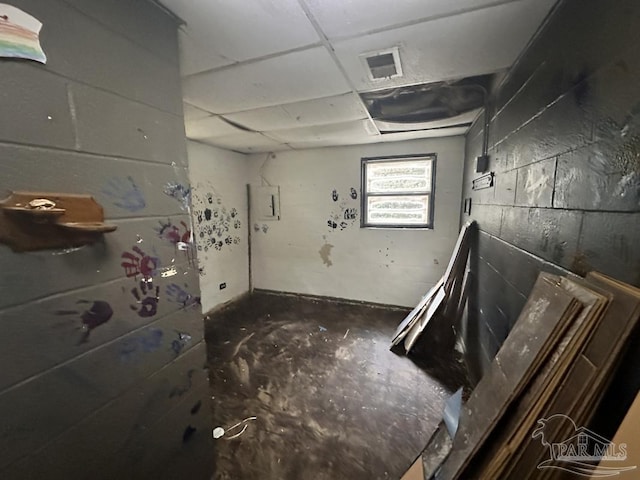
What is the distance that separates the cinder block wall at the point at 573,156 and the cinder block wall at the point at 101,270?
1.54 metres

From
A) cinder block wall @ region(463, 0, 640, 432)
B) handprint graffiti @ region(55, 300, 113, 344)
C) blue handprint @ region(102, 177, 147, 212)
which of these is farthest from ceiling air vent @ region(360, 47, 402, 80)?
handprint graffiti @ region(55, 300, 113, 344)

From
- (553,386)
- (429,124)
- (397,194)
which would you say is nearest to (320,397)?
(553,386)

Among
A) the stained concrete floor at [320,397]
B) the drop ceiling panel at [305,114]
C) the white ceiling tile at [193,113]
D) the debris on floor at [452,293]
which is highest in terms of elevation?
the drop ceiling panel at [305,114]

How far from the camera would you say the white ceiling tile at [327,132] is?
2516 millimetres

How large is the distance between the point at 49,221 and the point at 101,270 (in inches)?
8.5

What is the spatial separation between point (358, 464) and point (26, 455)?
1.52 metres

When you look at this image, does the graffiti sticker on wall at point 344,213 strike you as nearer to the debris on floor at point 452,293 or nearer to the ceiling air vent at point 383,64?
the debris on floor at point 452,293

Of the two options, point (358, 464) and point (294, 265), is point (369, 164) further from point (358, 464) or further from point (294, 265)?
point (358, 464)

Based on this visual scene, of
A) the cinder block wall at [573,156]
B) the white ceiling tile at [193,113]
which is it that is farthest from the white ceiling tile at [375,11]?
the white ceiling tile at [193,113]

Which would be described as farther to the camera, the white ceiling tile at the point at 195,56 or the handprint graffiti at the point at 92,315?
the white ceiling tile at the point at 195,56

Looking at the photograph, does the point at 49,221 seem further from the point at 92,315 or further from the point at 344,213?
the point at 344,213

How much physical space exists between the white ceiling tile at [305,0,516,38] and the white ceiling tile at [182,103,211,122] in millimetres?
1394

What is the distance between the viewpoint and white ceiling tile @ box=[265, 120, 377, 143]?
252cm

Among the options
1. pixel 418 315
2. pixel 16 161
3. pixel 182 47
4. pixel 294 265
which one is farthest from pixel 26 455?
pixel 294 265
